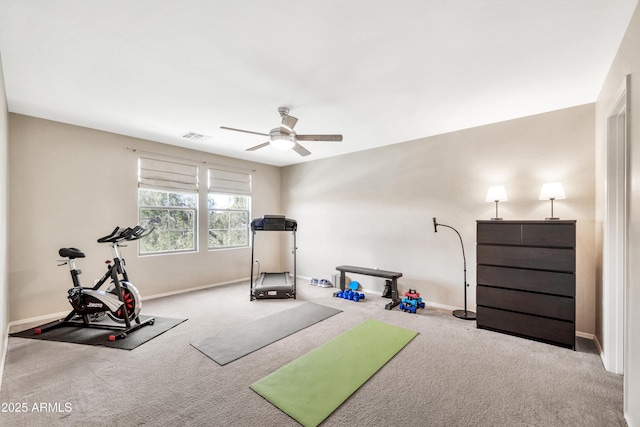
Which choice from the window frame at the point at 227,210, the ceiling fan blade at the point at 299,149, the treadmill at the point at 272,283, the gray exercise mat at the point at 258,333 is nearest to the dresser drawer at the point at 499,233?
the gray exercise mat at the point at 258,333

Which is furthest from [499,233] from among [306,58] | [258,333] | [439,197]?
[258,333]

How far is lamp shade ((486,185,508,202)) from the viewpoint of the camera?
3.42m

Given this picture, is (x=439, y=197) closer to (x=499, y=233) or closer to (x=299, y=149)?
→ (x=499, y=233)

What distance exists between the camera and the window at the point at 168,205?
457 centimetres

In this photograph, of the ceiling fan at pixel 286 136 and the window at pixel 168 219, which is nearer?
the ceiling fan at pixel 286 136

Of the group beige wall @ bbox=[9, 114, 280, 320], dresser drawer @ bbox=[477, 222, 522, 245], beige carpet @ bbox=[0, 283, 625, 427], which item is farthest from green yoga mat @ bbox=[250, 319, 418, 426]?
beige wall @ bbox=[9, 114, 280, 320]

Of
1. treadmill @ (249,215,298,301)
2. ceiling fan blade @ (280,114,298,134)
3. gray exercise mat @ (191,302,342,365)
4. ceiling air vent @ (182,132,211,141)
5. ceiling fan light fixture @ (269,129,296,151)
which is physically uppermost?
ceiling air vent @ (182,132,211,141)

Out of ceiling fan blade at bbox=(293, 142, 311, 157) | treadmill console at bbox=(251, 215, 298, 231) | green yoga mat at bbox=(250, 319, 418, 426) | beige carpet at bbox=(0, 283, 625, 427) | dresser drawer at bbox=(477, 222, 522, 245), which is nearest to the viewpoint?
beige carpet at bbox=(0, 283, 625, 427)

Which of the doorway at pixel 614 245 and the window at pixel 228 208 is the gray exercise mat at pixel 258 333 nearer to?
the window at pixel 228 208

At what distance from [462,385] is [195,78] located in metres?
3.66

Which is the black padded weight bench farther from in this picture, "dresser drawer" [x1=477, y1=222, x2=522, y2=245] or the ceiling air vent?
the ceiling air vent

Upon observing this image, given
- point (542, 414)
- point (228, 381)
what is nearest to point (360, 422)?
point (228, 381)

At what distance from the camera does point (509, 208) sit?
142 inches

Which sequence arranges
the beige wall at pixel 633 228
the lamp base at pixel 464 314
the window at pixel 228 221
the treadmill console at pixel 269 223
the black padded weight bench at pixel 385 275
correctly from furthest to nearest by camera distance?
the window at pixel 228 221
the treadmill console at pixel 269 223
the black padded weight bench at pixel 385 275
the lamp base at pixel 464 314
the beige wall at pixel 633 228
